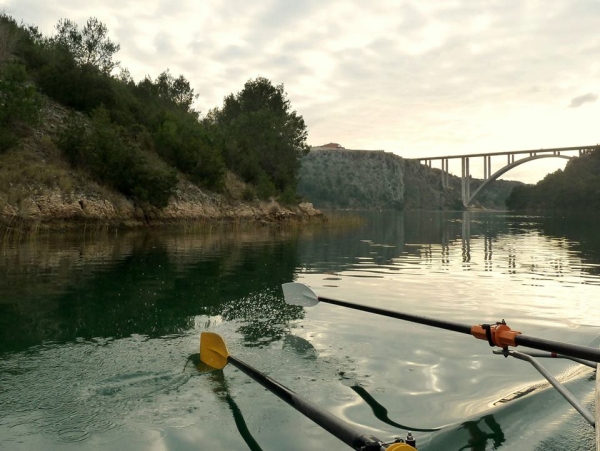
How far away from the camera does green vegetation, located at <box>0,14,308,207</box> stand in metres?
30.3

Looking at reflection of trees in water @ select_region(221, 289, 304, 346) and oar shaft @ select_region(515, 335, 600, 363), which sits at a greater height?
oar shaft @ select_region(515, 335, 600, 363)

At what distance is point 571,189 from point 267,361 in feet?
404

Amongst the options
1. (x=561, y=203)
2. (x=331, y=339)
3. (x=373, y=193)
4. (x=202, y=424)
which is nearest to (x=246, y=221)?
(x=331, y=339)

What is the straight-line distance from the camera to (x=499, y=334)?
15.6 ft

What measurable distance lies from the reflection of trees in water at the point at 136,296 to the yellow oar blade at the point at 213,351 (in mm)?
1539

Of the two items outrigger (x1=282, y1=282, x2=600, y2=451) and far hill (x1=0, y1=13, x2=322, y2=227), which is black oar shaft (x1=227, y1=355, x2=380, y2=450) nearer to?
outrigger (x1=282, y1=282, x2=600, y2=451)

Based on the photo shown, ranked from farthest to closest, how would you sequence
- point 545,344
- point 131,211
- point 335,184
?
point 335,184 < point 131,211 < point 545,344

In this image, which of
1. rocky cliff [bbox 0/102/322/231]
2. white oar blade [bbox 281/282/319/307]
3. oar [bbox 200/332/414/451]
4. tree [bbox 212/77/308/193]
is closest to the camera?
oar [bbox 200/332/414/451]

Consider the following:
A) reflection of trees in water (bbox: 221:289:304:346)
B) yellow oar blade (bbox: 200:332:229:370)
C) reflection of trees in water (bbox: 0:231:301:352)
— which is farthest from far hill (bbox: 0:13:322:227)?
yellow oar blade (bbox: 200:332:229:370)

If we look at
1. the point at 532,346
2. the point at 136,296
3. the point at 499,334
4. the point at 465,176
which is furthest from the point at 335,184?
the point at 532,346

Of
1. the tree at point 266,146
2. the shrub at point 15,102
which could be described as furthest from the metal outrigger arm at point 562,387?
the tree at point 266,146

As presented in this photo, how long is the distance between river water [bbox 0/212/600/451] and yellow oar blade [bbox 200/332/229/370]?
156 mm

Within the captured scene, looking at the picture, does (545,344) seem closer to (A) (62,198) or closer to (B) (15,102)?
(A) (62,198)

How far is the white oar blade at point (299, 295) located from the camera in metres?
8.84
